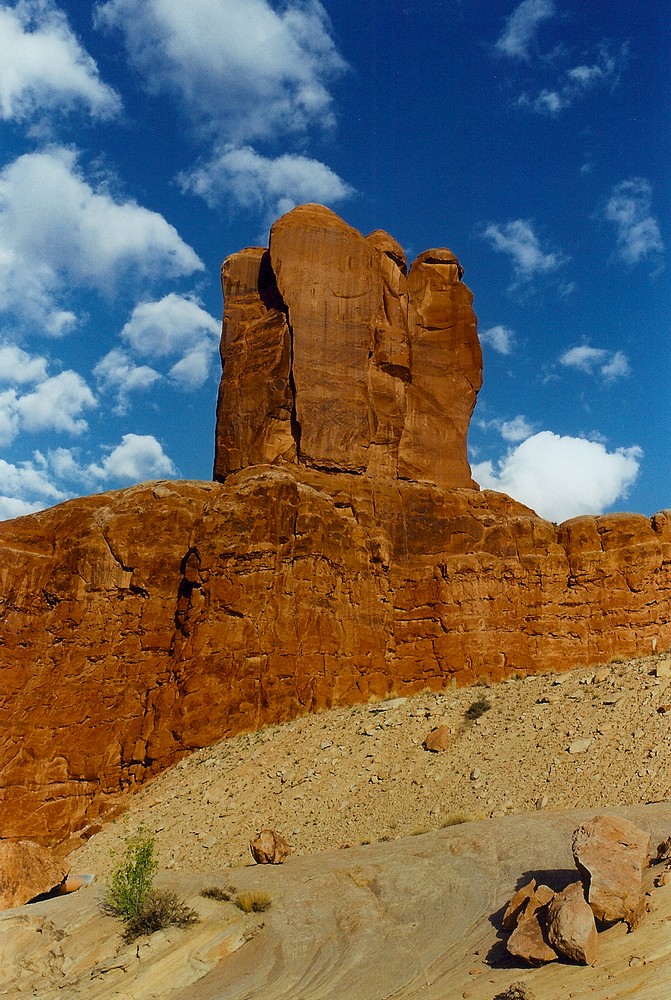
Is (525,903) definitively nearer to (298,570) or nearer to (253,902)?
(253,902)

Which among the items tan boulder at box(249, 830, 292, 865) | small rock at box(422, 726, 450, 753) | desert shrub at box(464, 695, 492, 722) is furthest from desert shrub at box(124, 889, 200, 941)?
desert shrub at box(464, 695, 492, 722)

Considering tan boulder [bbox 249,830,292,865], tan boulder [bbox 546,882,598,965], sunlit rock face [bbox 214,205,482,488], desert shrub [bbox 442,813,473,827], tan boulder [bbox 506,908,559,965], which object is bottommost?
tan boulder [bbox 249,830,292,865]

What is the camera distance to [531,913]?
34.2 ft

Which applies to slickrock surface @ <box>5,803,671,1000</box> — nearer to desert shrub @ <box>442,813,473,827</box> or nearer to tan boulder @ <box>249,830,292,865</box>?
tan boulder @ <box>249,830,292,865</box>

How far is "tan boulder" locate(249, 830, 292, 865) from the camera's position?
57.7 ft

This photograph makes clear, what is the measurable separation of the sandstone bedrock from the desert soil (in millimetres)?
1788

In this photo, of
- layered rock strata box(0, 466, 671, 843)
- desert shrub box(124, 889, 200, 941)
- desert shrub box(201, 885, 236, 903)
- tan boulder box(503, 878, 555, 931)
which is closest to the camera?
tan boulder box(503, 878, 555, 931)

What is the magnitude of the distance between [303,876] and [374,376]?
20.8 meters

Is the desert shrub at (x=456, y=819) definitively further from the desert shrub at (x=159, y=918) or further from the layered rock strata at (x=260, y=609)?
the layered rock strata at (x=260, y=609)

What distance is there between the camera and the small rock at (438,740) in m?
23.4

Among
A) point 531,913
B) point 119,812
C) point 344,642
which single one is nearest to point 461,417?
point 344,642

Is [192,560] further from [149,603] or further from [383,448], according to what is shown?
[383,448]

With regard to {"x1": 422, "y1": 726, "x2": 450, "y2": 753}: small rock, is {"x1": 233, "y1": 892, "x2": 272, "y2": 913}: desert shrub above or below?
below

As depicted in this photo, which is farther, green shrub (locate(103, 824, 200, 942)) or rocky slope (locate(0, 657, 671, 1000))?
green shrub (locate(103, 824, 200, 942))
